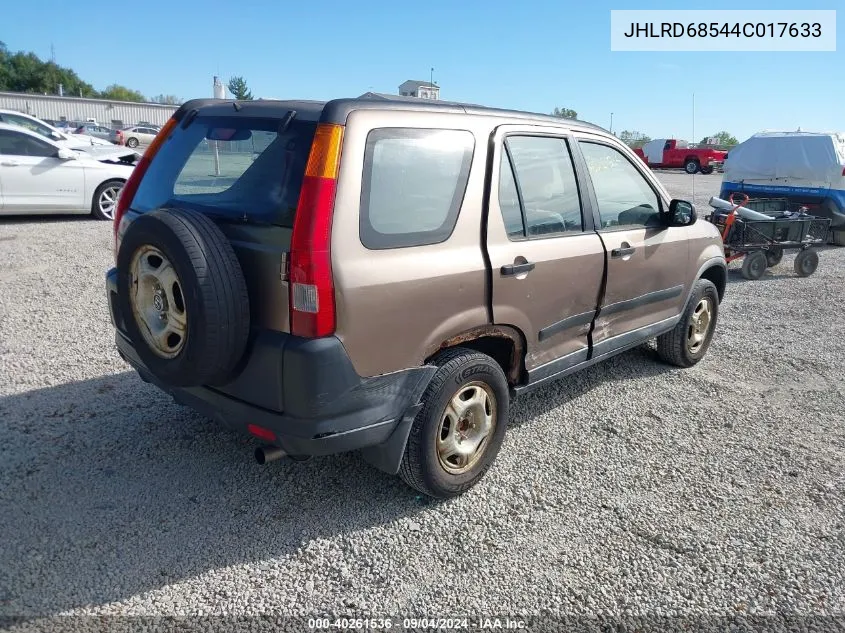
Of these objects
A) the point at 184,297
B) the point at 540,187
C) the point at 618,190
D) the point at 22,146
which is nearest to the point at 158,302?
the point at 184,297

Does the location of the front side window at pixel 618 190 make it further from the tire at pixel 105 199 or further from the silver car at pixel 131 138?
the silver car at pixel 131 138

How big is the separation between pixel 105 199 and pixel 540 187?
31.8 feet

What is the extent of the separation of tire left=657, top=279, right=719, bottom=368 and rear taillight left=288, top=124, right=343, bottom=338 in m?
3.44

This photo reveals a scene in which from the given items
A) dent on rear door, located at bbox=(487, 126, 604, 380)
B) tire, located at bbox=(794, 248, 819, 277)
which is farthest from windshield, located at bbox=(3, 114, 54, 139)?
tire, located at bbox=(794, 248, 819, 277)

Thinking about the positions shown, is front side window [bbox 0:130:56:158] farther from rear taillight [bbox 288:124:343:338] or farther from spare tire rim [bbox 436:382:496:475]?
spare tire rim [bbox 436:382:496:475]

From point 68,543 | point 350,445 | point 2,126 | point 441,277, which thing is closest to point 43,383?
point 68,543

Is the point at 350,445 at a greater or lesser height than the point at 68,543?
greater

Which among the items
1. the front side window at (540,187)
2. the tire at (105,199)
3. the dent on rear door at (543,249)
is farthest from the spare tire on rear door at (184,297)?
the tire at (105,199)

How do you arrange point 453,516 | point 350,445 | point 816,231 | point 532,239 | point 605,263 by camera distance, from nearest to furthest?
1. point 350,445
2. point 453,516
3. point 532,239
4. point 605,263
5. point 816,231

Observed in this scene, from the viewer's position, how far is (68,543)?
2986 millimetres

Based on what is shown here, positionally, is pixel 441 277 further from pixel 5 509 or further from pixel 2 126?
pixel 2 126

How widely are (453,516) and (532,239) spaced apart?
150 cm

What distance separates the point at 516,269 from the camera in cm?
346

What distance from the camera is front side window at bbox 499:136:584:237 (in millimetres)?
3545
